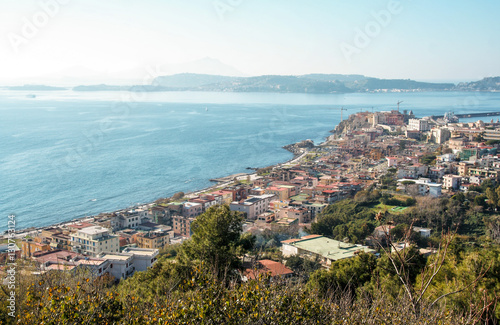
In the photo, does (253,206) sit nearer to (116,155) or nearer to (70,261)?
(70,261)

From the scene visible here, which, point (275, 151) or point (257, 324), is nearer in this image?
point (257, 324)

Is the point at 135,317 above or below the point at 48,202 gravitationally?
above

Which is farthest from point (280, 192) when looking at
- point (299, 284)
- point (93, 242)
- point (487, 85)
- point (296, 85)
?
point (487, 85)

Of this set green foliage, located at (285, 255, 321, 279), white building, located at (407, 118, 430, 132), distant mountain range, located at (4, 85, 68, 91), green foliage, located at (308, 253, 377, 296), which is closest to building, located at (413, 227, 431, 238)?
green foliage, located at (285, 255, 321, 279)

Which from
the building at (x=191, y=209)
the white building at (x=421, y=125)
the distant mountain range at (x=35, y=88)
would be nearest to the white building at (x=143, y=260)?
the building at (x=191, y=209)

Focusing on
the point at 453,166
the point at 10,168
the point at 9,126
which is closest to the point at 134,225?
the point at 10,168

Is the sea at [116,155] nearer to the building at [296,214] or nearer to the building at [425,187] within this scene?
the building at [296,214]

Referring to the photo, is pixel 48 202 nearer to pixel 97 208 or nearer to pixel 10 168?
pixel 97 208
